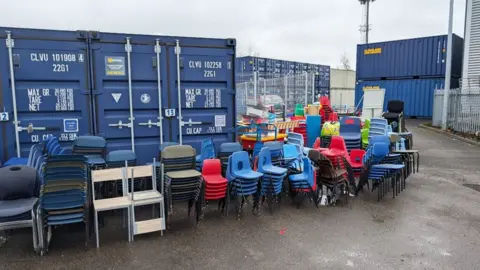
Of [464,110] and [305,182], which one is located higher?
[464,110]

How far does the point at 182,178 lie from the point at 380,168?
3319mm

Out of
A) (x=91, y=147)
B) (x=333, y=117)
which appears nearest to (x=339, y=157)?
(x=91, y=147)

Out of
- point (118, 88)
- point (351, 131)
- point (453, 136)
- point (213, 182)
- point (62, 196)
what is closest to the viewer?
point (62, 196)

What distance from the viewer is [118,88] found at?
18.2ft

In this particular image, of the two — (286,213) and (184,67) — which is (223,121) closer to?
(184,67)

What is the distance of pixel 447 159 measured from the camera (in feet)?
30.6

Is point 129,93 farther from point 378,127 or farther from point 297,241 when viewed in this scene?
point 378,127

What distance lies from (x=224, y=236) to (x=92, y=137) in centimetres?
256

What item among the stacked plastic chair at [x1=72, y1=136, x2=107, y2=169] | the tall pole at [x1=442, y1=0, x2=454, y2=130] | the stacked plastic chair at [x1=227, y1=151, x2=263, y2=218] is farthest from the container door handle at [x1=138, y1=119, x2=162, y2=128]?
the tall pole at [x1=442, y1=0, x2=454, y2=130]

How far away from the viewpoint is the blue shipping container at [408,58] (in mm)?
19141

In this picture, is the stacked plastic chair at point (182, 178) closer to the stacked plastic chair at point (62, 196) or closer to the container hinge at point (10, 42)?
the stacked plastic chair at point (62, 196)

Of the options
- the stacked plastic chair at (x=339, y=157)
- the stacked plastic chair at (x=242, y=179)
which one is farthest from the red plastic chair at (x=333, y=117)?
the stacked plastic chair at (x=242, y=179)

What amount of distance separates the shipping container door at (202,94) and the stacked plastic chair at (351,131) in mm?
2950

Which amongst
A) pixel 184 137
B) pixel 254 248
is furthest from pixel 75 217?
pixel 184 137
